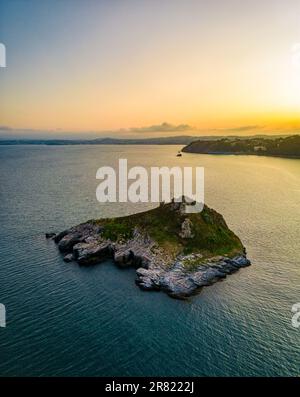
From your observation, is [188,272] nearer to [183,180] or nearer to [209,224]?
[209,224]

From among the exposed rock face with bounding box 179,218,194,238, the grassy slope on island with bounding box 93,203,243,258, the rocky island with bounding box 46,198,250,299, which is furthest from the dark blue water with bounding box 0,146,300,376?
the exposed rock face with bounding box 179,218,194,238

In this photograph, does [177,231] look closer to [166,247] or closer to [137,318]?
[166,247]

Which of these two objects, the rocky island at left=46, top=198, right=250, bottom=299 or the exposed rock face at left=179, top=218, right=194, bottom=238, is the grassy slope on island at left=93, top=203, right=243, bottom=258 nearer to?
the rocky island at left=46, top=198, right=250, bottom=299

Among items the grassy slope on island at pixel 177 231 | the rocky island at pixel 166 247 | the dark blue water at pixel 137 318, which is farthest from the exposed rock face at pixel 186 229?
the dark blue water at pixel 137 318

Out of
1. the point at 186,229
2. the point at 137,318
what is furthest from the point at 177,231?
the point at 137,318

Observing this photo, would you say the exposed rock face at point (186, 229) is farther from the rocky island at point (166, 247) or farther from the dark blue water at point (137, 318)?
the dark blue water at point (137, 318)
